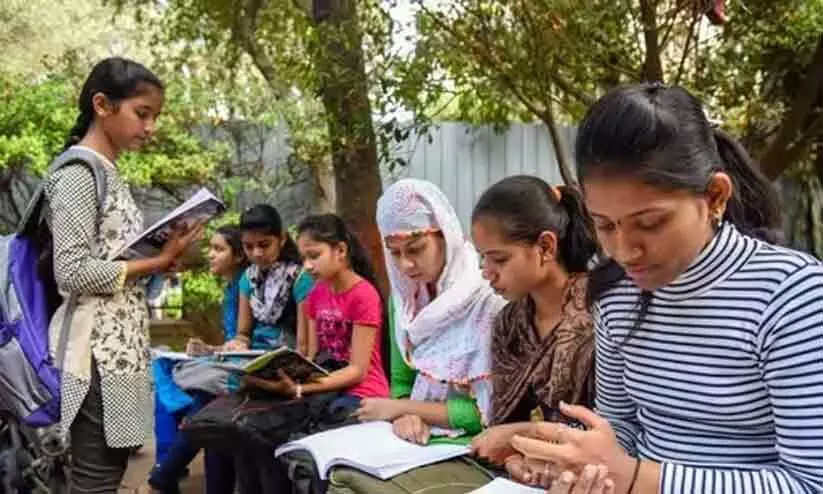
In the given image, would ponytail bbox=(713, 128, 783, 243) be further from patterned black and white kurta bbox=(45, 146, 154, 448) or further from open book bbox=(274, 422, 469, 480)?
patterned black and white kurta bbox=(45, 146, 154, 448)

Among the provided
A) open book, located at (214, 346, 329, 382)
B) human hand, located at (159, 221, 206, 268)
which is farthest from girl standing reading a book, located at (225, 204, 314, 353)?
human hand, located at (159, 221, 206, 268)

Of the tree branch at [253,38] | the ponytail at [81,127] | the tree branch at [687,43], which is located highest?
the tree branch at [253,38]

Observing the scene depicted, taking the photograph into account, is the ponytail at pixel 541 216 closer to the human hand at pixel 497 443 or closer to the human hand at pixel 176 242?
the human hand at pixel 497 443

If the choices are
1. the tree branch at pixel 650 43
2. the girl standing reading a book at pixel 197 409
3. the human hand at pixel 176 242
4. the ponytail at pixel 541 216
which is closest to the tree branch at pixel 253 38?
the girl standing reading a book at pixel 197 409

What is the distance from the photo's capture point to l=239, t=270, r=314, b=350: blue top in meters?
3.80

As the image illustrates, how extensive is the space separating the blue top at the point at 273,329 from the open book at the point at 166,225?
1.01m

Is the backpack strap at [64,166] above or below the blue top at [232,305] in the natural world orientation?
above

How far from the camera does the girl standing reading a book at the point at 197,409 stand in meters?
3.71

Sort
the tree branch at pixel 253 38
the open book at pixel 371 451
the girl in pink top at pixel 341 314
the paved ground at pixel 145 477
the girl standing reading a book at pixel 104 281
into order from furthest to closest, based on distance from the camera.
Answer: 1. the tree branch at pixel 253 38
2. the paved ground at pixel 145 477
3. the girl in pink top at pixel 341 314
4. the girl standing reading a book at pixel 104 281
5. the open book at pixel 371 451

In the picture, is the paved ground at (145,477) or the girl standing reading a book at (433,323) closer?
the girl standing reading a book at (433,323)

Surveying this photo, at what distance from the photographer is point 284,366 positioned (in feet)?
9.53

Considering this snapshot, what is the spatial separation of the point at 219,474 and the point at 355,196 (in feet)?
5.02

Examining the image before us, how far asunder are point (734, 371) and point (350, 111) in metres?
3.18

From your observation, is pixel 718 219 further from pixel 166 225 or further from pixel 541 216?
pixel 166 225
